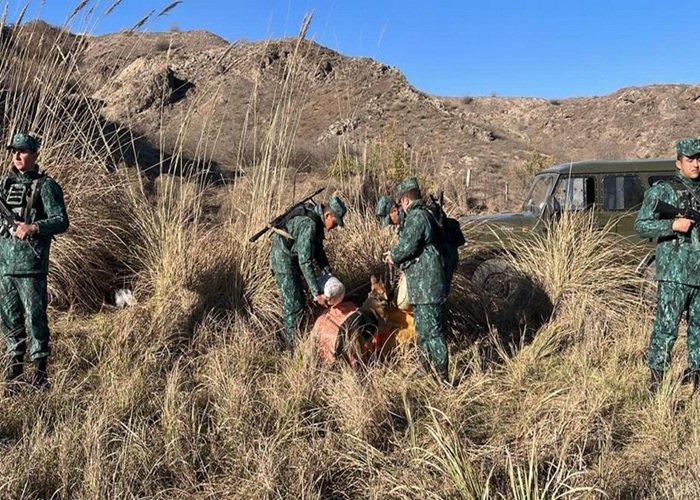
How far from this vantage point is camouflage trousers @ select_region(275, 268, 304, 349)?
462cm

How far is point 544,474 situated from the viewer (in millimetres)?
2717

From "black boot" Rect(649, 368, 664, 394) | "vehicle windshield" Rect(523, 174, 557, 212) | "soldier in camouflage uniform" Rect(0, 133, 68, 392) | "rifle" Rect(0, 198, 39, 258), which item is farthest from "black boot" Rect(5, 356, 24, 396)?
"vehicle windshield" Rect(523, 174, 557, 212)

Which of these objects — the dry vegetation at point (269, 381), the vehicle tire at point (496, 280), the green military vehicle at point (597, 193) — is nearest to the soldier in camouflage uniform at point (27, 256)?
the dry vegetation at point (269, 381)

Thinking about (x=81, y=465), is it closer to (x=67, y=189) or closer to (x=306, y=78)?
(x=67, y=189)

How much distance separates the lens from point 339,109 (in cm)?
870

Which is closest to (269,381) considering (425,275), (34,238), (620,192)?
(425,275)

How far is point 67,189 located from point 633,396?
4.29m

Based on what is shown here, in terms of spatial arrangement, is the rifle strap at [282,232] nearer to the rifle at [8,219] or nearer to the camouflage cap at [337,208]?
the camouflage cap at [337,208]

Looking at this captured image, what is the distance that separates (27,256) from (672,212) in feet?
12.5

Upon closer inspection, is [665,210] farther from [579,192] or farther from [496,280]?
[579,192]

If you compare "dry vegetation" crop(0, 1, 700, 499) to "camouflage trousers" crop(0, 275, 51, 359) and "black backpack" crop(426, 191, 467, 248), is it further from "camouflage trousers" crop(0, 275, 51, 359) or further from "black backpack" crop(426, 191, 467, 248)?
"black backpack" crop(426, 191, 467, 248)

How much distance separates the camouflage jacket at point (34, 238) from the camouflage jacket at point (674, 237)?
352 cm

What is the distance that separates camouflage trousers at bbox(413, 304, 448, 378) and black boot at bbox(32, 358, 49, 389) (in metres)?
2.25

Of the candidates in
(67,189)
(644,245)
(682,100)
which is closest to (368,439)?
(67,189)
